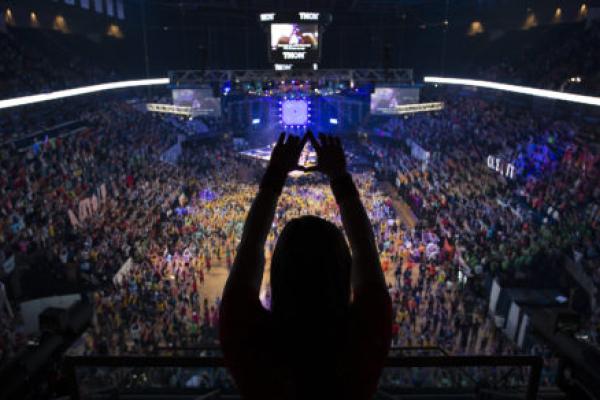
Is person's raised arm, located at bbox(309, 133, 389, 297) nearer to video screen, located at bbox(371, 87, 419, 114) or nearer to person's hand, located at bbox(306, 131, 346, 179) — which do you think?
person's hand, located at bbox(306, 131, 346, 179)

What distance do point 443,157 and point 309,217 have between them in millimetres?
28070

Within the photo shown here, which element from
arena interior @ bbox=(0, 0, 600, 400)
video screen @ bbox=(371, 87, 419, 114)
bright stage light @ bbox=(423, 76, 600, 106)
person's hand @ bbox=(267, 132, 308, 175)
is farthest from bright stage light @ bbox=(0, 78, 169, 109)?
bright stage light @ bbox=(423, 76, 600, 106)

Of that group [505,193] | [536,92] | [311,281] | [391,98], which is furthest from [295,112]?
[311,281]

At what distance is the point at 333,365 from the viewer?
1.20 metres

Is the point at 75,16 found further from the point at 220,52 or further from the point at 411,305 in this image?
the point at 411,305

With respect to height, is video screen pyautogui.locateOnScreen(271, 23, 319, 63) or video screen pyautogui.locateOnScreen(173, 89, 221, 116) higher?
video screen pyautogui.locateOnScreen(271, 23, 319, 63)

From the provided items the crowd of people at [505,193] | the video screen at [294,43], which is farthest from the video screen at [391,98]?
the video screen at [294,43]

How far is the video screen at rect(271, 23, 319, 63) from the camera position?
72.9 feet

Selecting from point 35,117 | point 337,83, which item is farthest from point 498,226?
point 35,117

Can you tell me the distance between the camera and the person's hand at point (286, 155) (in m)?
1.62

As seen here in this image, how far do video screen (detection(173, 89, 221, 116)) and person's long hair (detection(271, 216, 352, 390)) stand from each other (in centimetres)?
2706

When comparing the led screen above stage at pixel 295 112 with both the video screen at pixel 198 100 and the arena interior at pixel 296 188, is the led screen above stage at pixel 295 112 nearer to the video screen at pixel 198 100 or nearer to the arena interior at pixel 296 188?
the arena interior at pixel 296 188

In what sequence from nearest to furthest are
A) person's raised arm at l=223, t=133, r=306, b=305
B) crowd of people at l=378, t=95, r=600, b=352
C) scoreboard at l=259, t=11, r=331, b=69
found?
person's raised arm at l=223, t=133, r=306, b=305, crowd of people at l=378, t=95, r=600, b=352, scoreboard at l=259, t=11, r=331, b=69

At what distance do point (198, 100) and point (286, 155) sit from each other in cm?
2703
